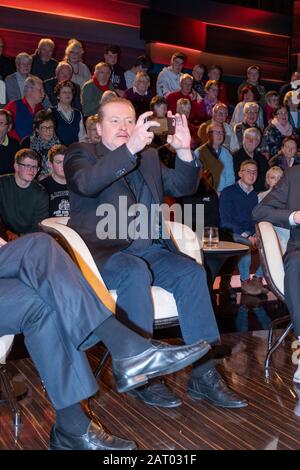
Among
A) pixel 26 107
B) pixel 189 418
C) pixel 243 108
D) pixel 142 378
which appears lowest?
pixel 189 418

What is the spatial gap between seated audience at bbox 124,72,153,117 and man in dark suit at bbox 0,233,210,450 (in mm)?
4847

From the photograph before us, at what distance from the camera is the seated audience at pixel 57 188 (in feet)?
14.6

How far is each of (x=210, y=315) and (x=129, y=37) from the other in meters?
7.18

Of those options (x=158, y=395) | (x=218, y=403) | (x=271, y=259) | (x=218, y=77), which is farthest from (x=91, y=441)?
(x=218, y=77)

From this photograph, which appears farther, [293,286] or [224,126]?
[224,126]

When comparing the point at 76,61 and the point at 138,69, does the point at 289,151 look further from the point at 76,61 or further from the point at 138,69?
the point at 76,61

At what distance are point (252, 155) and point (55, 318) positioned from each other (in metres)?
4.74

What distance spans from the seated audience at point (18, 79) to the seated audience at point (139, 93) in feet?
4.12

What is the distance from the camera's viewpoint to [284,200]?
10.2ft

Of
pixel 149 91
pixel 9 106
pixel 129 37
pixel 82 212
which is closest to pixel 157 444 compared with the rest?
pixel 82 212

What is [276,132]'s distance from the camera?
698cm

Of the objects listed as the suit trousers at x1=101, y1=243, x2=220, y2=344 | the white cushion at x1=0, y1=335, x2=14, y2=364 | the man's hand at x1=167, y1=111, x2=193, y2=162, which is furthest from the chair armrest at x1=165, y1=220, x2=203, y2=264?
the white cushion at x1=0, y1=335, x2=14, y2=364

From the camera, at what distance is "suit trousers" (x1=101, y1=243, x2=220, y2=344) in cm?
237

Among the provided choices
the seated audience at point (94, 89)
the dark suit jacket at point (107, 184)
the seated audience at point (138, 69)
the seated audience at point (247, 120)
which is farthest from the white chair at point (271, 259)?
the seated audience at point (138, 69)
